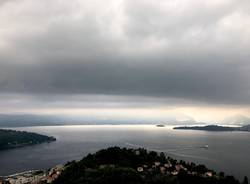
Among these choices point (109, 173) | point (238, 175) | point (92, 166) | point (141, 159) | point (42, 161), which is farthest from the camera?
point (42, 161)

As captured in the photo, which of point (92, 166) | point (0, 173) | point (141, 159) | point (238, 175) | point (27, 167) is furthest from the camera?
point (27, 167)

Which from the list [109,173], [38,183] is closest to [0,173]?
[38,183]

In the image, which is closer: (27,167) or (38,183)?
(38,183)

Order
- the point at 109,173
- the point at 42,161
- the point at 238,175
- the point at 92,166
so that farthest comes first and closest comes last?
1. the point at 42,161
2. the point at 238,175
3. the point at 92,166
4. the point at 109,173

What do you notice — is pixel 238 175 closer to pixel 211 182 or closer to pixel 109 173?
pixel 211 182

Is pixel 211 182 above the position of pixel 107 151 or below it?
below

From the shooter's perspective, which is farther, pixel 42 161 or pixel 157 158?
pixel 42 161

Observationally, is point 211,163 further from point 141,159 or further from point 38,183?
point 38,183

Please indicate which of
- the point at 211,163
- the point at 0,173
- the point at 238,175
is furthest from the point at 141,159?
the point at 0,173

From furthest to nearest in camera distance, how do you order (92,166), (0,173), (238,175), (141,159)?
(0,173), (238,175), (141,159), (92,166)
